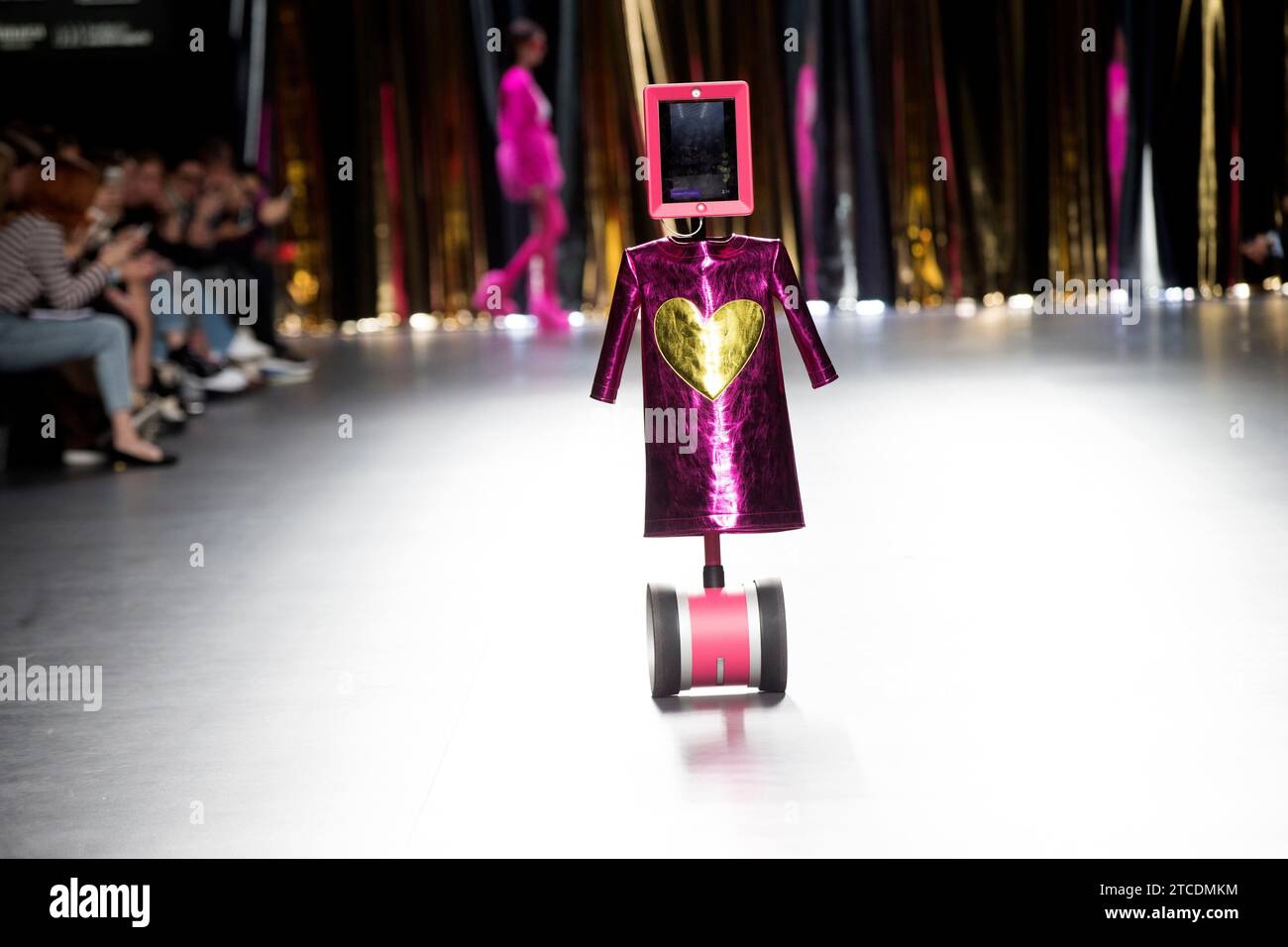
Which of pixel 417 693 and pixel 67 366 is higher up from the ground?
pixel 67 366

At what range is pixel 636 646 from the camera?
2.86 metres

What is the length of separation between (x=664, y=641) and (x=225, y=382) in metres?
4.56

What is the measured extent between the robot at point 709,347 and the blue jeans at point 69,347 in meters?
2.89

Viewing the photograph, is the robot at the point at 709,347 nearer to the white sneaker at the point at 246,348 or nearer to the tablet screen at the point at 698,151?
the tablet screen at the point at 698,151

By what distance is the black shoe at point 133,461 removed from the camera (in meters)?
5.06

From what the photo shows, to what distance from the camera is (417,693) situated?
2637 millimetres

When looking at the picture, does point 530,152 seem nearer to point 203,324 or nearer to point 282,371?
point 282,371

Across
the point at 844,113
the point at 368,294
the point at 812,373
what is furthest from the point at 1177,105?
the point at 812,373

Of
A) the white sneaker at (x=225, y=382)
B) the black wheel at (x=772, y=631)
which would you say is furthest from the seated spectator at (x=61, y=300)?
the black wheel at (x=772, y=631)

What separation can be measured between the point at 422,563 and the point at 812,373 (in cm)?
125
